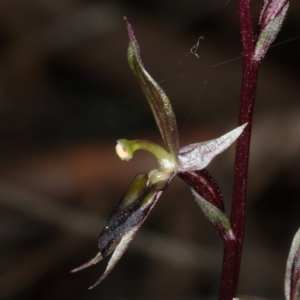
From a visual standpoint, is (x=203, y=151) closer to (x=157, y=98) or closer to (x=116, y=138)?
(x=157, y=98)

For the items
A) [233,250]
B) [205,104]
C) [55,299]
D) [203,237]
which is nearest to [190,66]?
[205,104]

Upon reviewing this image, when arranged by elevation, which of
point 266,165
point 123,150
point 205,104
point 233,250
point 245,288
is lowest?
point 233,250

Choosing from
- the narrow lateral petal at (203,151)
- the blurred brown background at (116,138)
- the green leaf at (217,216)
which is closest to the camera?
the narrow lateral petal at (203,151)

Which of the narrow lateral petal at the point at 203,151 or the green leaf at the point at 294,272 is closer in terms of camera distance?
the narrow lateral petal at the point at 203,151

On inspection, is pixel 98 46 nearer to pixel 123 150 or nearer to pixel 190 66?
pixel 190 66

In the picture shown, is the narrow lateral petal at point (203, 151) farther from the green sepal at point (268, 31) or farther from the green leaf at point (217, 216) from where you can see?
the green sepal at point (268, 31)

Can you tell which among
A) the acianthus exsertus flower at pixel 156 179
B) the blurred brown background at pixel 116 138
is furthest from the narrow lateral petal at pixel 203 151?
the blurred brown background at pixel 116 138

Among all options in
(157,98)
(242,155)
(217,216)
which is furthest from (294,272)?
(157,98)
